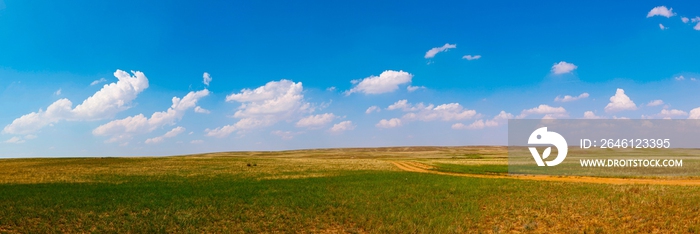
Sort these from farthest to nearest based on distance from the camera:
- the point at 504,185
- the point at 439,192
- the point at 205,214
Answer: the point at 504,185 < the point at 439,192 < the point at 205,214

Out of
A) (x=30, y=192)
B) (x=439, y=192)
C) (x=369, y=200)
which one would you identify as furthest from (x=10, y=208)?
(x=439, y=192)

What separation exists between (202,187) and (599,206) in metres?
29.5

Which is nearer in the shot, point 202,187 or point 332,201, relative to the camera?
point 332,201

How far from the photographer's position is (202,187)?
33.4 meters

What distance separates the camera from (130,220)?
20.7m

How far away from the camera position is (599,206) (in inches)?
883

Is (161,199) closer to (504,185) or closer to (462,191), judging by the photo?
(462,191)

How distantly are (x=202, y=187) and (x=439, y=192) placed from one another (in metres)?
20.0

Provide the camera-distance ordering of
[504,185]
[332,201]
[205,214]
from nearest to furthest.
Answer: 1. [205,214]
2. [332,201]
3. [504,185]

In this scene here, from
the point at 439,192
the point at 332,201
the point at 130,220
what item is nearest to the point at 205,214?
the point at 130,220

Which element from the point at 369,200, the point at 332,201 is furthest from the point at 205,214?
the point at 369,200

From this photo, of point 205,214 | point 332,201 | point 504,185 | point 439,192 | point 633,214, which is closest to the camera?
point 633,214

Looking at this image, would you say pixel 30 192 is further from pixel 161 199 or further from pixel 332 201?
pixel 332 201

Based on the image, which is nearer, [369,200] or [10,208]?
[10,208]
